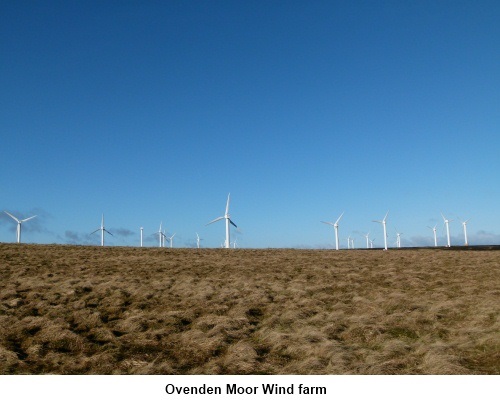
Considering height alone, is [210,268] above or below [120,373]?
above

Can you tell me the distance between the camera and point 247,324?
14.9 m

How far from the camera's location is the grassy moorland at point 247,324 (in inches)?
420

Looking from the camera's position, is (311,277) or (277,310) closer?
(277,310)

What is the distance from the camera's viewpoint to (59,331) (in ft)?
44.0

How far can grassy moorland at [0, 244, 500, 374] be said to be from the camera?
1067 cm

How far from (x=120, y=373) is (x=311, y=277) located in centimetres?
1885

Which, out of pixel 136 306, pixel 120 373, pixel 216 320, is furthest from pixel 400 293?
pixel 120 373

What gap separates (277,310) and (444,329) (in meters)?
6.52

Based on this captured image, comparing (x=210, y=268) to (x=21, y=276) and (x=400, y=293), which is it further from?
(x=400, y=293)

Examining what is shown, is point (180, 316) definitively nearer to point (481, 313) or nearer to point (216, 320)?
point (216, 320)
